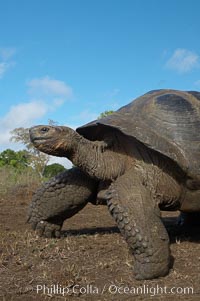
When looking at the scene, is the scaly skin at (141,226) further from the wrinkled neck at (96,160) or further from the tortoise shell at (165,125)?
the tortoise shell at (165,125)

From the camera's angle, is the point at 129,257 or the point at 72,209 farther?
the point at 72,209

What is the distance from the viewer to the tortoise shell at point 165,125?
4.29 meters

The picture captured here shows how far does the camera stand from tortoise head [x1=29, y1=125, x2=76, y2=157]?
4277mm

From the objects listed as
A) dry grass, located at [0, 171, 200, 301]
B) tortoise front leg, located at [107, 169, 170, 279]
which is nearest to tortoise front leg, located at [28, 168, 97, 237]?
dry grass, located at [0, 171, 200, 301]

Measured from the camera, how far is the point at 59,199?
516cm

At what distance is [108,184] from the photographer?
4.79m

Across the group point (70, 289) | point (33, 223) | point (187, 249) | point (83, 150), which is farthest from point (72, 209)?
point (70, 289)

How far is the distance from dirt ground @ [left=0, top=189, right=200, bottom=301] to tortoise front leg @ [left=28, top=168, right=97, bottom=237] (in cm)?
20

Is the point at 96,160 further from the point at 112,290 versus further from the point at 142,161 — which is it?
the point at 112,290

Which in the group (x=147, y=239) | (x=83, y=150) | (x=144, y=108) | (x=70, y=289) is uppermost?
(x=144, y=108)

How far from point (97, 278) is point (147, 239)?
1.82 feet

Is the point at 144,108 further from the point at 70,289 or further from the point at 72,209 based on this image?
the point at 70,289

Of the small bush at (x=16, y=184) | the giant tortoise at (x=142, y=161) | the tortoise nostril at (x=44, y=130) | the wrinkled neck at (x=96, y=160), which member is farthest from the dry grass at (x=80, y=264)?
the small bush at (x=16, y=184)

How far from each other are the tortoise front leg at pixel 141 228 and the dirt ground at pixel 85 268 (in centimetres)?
13
